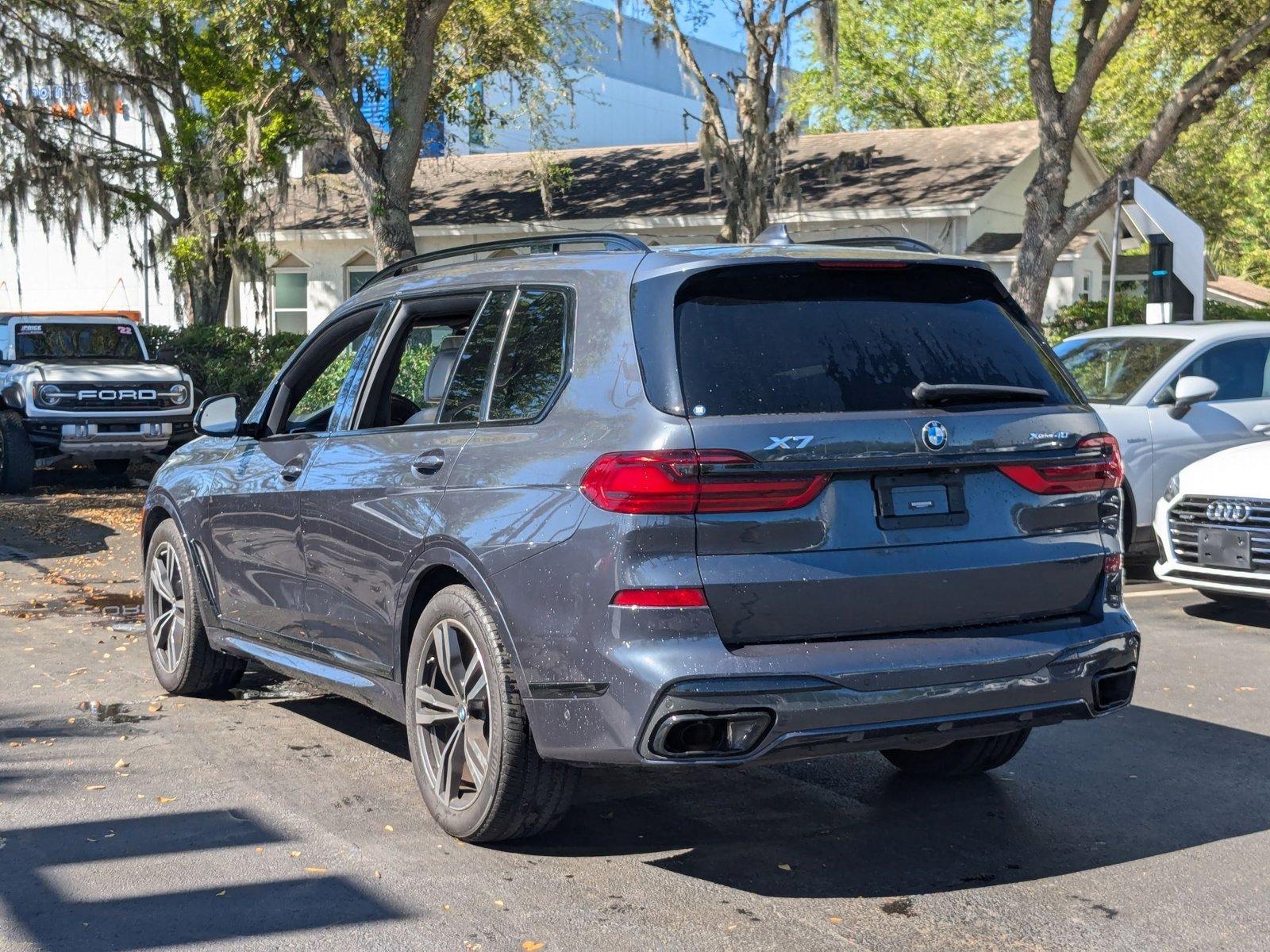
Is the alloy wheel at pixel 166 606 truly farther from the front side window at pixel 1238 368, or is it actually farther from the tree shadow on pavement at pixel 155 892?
the front side window at pixel 1238 368

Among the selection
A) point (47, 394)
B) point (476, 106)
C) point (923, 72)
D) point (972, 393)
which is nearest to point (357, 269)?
point (476, 106)

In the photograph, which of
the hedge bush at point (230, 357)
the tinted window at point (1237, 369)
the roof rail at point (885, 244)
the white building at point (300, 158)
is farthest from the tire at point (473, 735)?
the white building at point (300, 158)

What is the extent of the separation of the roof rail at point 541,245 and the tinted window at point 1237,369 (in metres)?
7.27

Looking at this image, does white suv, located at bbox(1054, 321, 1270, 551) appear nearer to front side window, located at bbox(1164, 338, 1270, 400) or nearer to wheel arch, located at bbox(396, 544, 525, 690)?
front side window, located at bbox(1164, 338, 1270, 400)

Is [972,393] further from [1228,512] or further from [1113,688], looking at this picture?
[1228,512]

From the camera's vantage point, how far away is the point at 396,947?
161 inches

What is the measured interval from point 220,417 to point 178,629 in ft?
3.57

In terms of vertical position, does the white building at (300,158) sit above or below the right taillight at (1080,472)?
above

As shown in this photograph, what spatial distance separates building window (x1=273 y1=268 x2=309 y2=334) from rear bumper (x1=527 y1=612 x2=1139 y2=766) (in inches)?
1108

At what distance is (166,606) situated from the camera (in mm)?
7273

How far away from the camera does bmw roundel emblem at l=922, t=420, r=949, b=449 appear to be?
4.45 metres

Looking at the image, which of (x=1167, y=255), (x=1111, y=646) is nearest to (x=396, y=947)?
(x=1111, y=646)

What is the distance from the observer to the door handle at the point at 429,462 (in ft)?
16.5

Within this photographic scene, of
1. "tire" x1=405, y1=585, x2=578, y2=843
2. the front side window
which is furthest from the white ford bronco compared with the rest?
"tire" x1=405, y1=585, x2=578, y2=843
